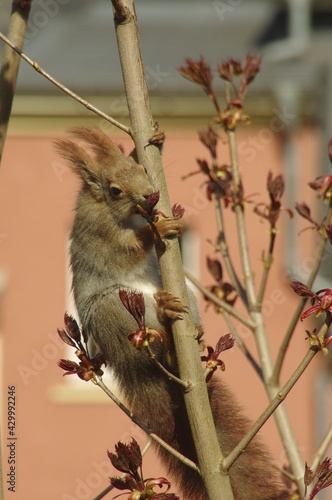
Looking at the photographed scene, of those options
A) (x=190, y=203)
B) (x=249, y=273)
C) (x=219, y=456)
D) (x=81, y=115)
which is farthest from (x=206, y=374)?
(x=81, y=115)

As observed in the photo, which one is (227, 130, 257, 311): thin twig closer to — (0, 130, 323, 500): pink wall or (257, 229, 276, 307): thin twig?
(257, 229, 276, 307): thin twig

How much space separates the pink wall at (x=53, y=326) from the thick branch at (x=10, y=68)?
5.23 metres

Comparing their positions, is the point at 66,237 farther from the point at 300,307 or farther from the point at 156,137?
the point at 156,137

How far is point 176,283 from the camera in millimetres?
1819

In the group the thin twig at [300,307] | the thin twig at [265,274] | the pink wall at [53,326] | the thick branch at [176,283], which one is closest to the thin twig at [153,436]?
the thick branch at [176,283]

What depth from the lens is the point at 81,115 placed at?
322 inches

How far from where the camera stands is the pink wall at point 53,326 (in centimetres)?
759

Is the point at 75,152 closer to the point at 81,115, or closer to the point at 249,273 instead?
the point at 249,273

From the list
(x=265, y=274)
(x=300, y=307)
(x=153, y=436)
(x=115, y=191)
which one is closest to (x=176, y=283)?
(x=153, y=436)

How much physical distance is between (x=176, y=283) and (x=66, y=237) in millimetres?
5657

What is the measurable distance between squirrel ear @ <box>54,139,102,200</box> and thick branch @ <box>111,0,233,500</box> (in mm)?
1008

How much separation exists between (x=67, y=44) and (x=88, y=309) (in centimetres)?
746

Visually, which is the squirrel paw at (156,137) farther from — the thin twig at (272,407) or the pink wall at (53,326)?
the pink wall at (53,326)

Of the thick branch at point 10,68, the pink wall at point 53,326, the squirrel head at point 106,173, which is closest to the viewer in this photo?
the thick branch at point 10,68
